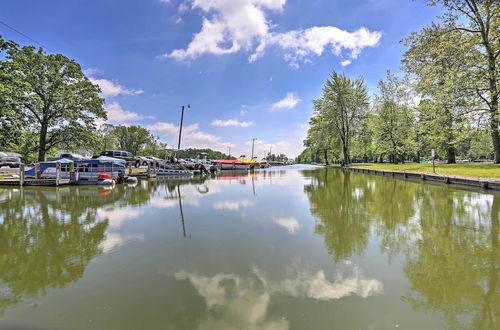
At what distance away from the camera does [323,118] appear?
1905 inches

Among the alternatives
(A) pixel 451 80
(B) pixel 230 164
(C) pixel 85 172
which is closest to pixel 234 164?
(B) pixel 230 164

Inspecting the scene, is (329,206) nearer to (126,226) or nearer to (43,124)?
(126,226)

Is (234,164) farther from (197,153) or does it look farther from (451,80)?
(197,153)

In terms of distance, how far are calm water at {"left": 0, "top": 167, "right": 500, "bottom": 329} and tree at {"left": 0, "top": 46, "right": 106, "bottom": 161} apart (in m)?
22.8

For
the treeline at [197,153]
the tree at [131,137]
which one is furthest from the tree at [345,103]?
the treeline at [197,153]

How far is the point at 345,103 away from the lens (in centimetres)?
4369

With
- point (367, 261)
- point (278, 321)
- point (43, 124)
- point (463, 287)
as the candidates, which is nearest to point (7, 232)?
point (278, 321)

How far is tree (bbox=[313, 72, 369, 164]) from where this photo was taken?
43.5 meters

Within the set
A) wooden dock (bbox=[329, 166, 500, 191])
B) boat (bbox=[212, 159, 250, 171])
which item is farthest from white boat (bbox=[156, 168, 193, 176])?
wooden dock (bbox=[329, 166, 500, 191])

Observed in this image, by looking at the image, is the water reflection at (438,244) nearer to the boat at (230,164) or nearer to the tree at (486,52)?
the tree at (486,52)

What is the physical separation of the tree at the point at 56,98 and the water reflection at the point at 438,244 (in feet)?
92.4

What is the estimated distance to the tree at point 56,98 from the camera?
24.1m

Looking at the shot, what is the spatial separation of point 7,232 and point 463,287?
10.1 meters

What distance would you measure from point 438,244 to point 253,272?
4267mm
